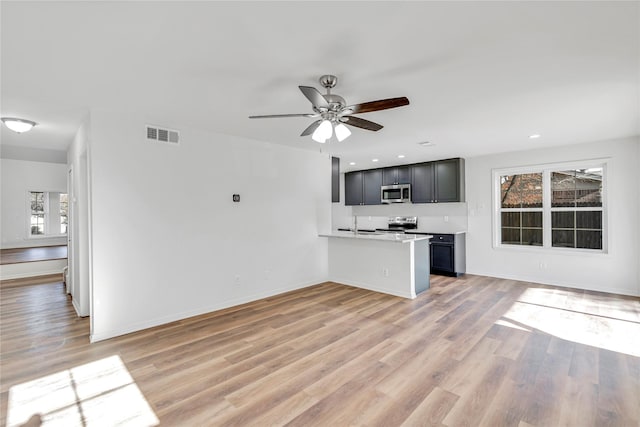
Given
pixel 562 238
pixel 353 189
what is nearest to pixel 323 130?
pixel 562 238

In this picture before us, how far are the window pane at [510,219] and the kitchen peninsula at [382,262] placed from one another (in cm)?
193

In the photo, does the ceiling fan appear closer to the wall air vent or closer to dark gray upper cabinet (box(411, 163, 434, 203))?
the wall air vent

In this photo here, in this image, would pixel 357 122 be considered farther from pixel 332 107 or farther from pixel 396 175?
pixel 396 175

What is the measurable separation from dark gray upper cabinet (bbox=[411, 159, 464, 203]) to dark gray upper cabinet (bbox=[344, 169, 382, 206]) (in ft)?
3.19

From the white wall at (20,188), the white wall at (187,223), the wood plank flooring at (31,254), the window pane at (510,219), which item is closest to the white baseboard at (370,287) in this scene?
the white wall at (187,223)

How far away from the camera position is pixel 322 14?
5.49 ft

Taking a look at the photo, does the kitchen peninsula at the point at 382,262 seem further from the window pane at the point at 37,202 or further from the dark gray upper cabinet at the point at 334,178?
the window pane at the point at 37,202

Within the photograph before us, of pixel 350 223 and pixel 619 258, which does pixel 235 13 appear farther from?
pixel 350 223

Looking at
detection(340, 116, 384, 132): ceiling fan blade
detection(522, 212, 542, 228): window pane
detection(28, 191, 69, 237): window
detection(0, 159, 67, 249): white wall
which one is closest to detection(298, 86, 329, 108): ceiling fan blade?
detection(340, 116, 384, 132): ceiling fan blade

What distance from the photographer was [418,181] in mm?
6602

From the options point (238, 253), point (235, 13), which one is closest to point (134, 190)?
point (238, 253)

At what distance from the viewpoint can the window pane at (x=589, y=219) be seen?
16.1ft

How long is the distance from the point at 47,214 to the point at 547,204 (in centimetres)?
1092

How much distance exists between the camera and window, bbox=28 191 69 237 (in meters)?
7.22
